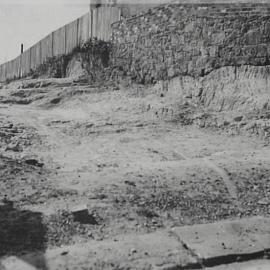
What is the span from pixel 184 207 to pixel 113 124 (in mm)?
3862

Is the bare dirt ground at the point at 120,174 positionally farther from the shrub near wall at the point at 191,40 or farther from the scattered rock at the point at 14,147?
the shrub near wall at the point at 191,40

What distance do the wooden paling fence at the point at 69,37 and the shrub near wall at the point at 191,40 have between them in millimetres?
1269

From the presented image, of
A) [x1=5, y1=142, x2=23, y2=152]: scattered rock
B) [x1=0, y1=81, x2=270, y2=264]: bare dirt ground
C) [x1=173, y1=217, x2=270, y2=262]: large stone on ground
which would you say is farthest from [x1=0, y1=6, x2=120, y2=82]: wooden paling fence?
[x1=173, y1=217, x2=270, y2=262]: large stone on ground

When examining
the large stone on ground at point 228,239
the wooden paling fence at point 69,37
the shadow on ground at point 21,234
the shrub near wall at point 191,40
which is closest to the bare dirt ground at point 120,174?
the shadow on ground at point 21,234

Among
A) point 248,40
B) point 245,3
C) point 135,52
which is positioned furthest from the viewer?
point 135,52

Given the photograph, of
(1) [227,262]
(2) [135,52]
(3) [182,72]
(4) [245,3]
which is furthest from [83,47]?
(1) [227,262]

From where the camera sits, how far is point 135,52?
10.5 meters

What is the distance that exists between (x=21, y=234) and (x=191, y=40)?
6230 mm

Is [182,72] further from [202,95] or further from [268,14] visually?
[268,14]

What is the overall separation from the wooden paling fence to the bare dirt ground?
379 cm

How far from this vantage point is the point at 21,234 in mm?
3990

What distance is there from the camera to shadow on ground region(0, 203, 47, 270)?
3.72 metres

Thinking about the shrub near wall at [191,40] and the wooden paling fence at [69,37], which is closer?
the shrub near wall at [191,40]

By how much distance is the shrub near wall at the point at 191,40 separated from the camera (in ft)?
27.4
